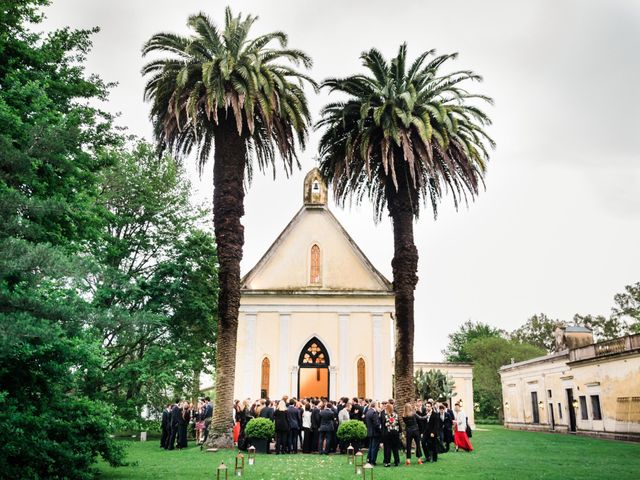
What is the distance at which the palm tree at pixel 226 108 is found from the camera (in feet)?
61.9

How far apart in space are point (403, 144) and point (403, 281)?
4829 millimetres

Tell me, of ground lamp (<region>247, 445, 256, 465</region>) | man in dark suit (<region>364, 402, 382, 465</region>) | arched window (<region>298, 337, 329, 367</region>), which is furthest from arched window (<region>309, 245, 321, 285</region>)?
ground lamp (<region>247, 445, 256, 465</region>)

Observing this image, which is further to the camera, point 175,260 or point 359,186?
point 175,260

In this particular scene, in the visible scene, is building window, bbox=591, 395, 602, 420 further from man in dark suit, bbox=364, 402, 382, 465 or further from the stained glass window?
man in dark suit, bbox=364, 402, 382, 465

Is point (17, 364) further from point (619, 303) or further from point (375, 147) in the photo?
point (619, 303)

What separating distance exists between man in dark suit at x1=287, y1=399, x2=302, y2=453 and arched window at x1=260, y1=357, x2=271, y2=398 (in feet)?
25.7

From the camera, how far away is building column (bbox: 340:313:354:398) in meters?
26.4

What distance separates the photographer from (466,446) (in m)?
19.6

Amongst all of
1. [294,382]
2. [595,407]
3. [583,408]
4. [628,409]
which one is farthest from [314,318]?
[583,408]

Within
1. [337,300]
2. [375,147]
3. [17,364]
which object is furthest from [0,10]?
[337,300]

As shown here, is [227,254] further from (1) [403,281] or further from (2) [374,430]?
(2) [374,430]

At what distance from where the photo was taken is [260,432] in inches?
693

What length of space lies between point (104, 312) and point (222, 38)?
1423 cm

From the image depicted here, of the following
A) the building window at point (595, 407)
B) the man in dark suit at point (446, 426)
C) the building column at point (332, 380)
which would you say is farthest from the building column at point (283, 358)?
the building window at point (595, 407)
